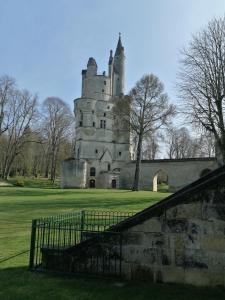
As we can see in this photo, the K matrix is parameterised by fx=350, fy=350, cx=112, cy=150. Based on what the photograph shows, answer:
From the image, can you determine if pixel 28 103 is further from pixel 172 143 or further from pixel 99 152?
pixel 172 143

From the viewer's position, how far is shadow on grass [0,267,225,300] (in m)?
6.13

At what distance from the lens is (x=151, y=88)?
40.3m

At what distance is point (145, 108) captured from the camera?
39.9 m

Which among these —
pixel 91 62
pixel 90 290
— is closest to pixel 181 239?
pixel 90 290

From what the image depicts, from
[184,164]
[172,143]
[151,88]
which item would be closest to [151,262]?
[151,88]

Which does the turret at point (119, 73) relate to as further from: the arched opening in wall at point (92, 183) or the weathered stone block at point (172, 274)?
the weathered stone block at point (172, 274)

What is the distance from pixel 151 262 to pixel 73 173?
44470 mm

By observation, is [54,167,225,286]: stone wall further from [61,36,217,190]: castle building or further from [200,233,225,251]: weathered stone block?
[61,36,217,190]: castle building

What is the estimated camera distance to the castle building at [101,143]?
5072 centimetres

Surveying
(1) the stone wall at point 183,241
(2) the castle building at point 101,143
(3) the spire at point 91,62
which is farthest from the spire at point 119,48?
(1) the stone wall at point 183,241

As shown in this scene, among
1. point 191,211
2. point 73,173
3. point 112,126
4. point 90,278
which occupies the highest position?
point 112,126

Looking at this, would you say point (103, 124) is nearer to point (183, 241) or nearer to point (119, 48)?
point (119, 48)

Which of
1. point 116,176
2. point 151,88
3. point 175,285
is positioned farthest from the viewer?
point 116,176

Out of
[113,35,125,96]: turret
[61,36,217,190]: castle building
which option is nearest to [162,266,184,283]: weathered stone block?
[61,36,217,190]: castle building
